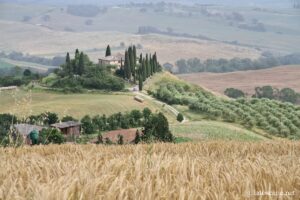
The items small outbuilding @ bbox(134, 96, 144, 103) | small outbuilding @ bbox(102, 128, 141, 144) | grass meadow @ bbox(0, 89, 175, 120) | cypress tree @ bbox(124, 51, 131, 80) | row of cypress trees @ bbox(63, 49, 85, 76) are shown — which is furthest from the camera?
row of cypress trees @ bbox(63, 49, 85, 76)

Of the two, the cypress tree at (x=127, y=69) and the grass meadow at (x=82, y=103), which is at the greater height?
the cypress tree at (x=127, y=69)

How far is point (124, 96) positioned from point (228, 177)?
105 meters

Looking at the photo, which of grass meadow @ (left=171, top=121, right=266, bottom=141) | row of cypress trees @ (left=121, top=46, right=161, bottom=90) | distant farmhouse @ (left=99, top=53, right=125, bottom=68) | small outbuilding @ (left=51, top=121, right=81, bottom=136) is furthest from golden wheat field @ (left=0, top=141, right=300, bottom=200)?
distant farmhouse @ (left=99, top=53, right=125, bottom=68)

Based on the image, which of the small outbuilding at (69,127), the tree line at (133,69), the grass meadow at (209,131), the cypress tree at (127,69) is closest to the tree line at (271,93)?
the tree line at (133,69)

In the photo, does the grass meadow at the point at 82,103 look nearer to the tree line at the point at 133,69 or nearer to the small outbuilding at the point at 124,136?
the tree line at the point at 133,69

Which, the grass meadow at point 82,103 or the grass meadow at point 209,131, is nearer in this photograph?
the grass meadow at point 209,131

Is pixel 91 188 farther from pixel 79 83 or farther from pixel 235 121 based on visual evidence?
pixel 79 83

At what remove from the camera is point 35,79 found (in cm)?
13188

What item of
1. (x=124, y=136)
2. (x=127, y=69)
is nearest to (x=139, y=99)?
(x=127, y=69)

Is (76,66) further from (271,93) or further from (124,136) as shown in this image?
(271,93)

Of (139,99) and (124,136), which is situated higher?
(139,99)

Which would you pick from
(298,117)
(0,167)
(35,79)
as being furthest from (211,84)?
(0,167)

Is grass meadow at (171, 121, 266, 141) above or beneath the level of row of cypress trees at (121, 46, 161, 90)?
beneath

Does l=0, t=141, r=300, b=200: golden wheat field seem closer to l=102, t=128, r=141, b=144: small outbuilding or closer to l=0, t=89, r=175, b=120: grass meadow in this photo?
l=102, t=128, r=141, b=144: small outbuilding
